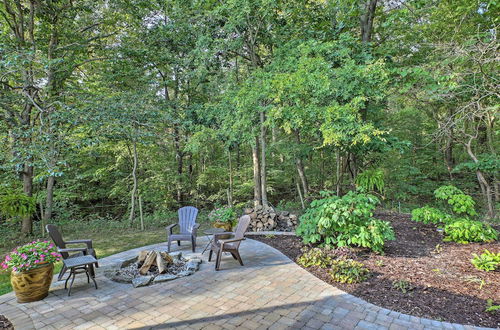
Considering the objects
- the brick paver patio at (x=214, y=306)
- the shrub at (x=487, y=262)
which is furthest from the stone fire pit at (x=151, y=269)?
the shrub at (x=487, y=262)

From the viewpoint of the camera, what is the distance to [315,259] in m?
3.80

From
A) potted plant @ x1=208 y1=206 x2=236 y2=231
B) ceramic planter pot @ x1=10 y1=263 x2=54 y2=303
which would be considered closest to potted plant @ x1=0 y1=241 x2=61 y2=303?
ceramic planter pot @ x1=10 y1=263 x2=54 y2=303

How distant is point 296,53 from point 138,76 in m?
4.68

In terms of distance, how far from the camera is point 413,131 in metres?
9.27

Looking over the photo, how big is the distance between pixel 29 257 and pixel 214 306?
86.7 inches

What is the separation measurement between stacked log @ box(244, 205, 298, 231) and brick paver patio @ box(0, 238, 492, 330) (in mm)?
2452

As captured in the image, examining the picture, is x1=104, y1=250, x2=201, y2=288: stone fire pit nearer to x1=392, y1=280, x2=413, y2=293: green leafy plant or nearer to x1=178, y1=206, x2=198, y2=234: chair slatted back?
x1=178, y1=206, x2=198, y2=234: chair slatted back

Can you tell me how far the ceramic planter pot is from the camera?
295cm

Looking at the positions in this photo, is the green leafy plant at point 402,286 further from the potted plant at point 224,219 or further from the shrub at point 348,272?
the potted plant at point 224,219

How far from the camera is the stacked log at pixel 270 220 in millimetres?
6121

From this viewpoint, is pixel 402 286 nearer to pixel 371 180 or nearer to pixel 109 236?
pixel 371 180

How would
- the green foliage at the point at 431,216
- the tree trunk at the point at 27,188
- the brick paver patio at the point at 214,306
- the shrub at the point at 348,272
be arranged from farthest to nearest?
the tree trunk at the point at 27,188, the green foliage at the point at 431,216, the shrub at the point at 348,272, the brick paver patio at the point at 214,306

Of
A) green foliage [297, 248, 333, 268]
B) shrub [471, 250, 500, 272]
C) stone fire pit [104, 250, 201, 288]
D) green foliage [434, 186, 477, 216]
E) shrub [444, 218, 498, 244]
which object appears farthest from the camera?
green foliage [434, 186, 477, 216]

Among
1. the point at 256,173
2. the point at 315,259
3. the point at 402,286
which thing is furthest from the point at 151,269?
the point at 256,173
